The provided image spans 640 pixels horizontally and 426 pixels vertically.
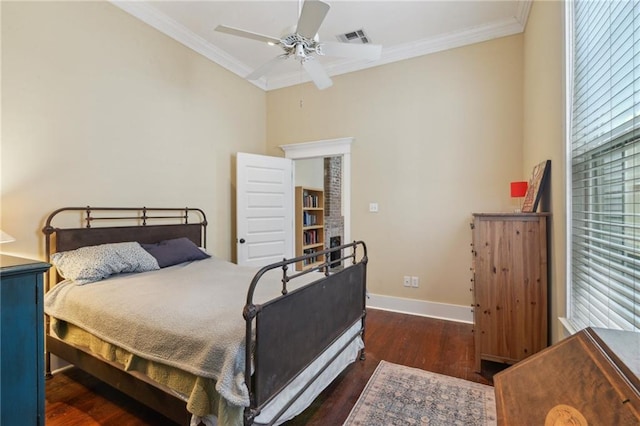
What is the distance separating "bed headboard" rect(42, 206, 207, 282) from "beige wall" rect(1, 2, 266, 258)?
0.26ft

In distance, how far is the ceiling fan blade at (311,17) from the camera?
169 cm

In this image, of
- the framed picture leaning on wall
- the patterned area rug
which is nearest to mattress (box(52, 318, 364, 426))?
the patterned area rug

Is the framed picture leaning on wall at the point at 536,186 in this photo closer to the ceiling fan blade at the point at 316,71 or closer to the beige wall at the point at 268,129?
the beige wall at the point at 268,129

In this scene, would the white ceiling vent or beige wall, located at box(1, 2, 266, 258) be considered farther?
the white ceiling vent

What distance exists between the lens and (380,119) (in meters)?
3.77

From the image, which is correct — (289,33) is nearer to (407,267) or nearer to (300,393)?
(300,393)

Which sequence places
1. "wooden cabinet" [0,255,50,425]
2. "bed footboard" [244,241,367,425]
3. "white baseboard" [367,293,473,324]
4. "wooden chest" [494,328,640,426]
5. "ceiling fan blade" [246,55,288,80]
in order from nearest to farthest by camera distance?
"wooden chest" [494,328,640,426] → "wooden cabinet" [0,255,50,425] → "bed footboard" [244,241,367,425] → "ceiling fan blade" [246,55,288,80] → "white baseboard" [367,293,473,324]

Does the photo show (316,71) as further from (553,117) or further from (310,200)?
(310,200)

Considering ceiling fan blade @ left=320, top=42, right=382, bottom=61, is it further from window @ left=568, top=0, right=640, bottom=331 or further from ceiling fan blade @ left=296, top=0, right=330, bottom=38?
window @ left=568, top=0, right=640, bottom=331

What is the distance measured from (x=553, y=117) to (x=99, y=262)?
11.3ft

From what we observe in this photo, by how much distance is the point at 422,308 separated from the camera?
354 centimetres

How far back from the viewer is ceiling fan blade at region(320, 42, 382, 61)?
219 cm

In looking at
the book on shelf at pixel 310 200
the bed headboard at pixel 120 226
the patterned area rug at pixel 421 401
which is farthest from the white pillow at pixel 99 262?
the book on shelf at pixel 310 200

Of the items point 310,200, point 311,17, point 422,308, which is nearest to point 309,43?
point 311,17
